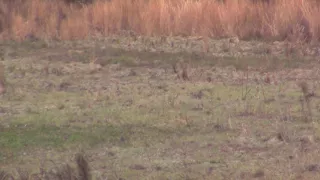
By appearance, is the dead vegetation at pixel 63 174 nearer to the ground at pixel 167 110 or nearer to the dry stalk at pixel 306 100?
the ground at pixel 167 110

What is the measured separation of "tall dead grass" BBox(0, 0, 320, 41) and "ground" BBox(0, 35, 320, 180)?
762 mm

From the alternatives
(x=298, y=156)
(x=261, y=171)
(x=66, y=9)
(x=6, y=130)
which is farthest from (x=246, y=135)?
(x=66, y=9)

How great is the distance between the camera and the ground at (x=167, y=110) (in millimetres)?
7754

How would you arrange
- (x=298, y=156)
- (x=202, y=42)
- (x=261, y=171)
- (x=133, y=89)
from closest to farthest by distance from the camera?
1. (x=261, y=171)
2. (x=298, y=156)
3. (x=133, y=89)
4. (x=202, y=42)

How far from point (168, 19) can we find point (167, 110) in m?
8.05

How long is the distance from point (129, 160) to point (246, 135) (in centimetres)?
149

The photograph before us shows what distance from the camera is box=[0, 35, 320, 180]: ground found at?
25.4 feet

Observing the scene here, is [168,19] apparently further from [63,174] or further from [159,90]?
[63,174]

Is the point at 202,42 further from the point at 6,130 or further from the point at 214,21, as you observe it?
the point at 6,130

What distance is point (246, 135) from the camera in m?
8.74

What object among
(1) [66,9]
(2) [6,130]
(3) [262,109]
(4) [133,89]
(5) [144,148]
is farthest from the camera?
(1) [66,9]

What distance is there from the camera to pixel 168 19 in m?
18.0

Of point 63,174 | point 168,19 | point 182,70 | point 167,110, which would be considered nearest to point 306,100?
point 167,110

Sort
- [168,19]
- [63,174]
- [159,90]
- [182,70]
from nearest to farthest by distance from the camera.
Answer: [63,174] → [159,90] → [182,70] → [168,19]
